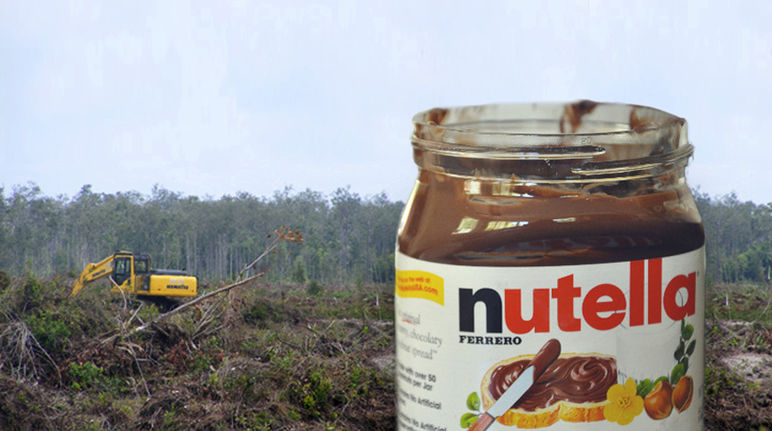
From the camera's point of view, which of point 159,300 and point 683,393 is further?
point 159,300

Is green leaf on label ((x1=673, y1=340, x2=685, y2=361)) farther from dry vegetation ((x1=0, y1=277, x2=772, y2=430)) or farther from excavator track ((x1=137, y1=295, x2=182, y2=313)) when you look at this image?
excavator track ((x1=137, y1=295, x2=182, y2=313))

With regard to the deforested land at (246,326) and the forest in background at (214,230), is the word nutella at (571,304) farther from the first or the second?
the forest in background at (214,230)

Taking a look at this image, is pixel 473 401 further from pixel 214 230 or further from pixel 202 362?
pixel 214 230

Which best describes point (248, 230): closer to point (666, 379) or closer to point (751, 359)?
point (751, 359)

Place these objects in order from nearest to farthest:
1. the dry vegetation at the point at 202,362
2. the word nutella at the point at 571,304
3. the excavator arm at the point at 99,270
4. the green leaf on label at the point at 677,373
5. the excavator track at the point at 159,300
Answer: the word nutella at the point at 571,304
the green leaf on label at the point at 677,373
the dry vegetation at the point at 202,362
the excavator arm at the point at 99,270
the excavator track at the point at 159,300

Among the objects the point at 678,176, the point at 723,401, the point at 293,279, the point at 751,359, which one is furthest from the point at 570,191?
the point at 293,279

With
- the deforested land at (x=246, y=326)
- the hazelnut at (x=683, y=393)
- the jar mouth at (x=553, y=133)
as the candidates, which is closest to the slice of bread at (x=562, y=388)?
the hazelnut at (x=683, y=393)

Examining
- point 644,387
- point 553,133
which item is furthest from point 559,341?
point 553,133
